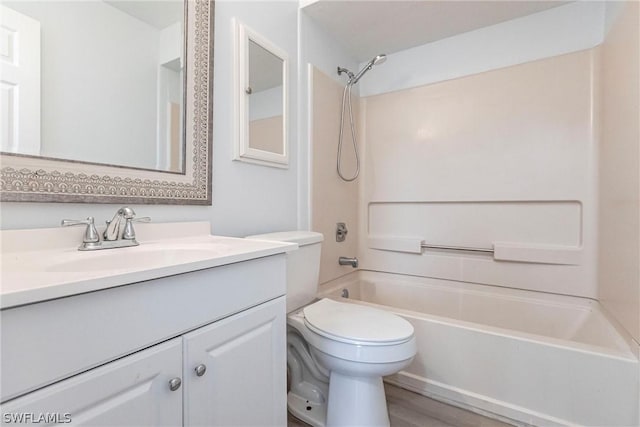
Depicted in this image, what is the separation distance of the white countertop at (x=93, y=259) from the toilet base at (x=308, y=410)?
0.84m

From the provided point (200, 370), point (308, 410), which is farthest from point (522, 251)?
point (200, 370)

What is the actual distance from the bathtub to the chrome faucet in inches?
44.1

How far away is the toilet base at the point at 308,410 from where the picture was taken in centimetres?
127

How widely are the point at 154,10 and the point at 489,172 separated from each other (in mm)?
1919

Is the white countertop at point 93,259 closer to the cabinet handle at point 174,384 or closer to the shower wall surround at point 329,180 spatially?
the cabinet handle at point 174,384

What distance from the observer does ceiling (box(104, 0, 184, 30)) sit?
1018 mm

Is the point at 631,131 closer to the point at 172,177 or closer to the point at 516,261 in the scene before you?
the point at 516,261

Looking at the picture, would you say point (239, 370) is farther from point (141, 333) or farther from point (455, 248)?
point (455, 248)

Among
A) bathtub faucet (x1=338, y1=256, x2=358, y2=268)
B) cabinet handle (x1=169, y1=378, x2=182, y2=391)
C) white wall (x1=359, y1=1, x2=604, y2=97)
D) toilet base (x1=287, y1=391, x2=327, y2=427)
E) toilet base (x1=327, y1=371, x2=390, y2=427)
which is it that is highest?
white wall (x1=359, y1=1, x2=604, y2=97)

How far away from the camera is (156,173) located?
3.47ft

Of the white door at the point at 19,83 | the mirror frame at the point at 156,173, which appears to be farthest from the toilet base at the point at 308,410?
the white door at the point at 19,83

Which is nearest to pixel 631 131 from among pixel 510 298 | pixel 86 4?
pixel 510 298

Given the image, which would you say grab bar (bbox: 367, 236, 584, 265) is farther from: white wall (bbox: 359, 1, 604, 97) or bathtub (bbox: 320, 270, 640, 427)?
white wall (bbox: 359, 1, 604, 97)

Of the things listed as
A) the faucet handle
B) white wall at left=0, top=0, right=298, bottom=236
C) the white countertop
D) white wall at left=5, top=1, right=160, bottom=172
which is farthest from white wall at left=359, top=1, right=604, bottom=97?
the faucet handle
